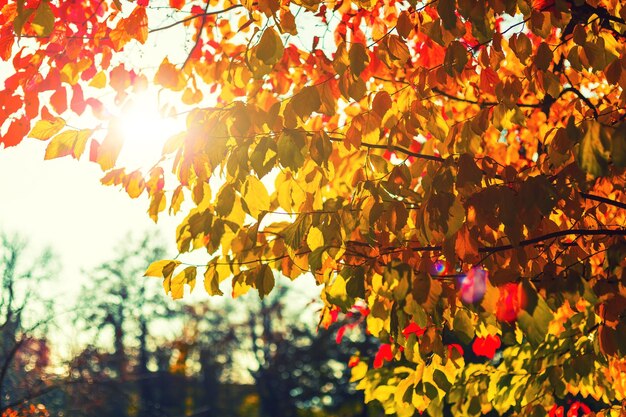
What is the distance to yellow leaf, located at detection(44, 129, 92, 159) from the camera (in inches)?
116

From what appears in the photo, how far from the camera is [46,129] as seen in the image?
2.96 metres

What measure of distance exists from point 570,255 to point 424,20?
1.63m

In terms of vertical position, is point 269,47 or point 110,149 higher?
point 269,47

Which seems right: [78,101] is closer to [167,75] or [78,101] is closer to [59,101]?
[59,101]

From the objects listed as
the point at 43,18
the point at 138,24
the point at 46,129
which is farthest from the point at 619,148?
the point at 138,24

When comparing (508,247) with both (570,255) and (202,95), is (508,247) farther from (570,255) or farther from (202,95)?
(202,95)

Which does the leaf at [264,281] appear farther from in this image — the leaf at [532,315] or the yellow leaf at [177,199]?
the leaf at [532,315]

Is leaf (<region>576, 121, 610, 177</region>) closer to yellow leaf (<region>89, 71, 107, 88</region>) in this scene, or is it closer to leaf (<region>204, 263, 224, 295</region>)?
leaf (<region>204, 263, 224, 295</region>)

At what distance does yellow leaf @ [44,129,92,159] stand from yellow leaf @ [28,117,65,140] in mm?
41

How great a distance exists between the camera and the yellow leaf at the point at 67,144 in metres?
2.94

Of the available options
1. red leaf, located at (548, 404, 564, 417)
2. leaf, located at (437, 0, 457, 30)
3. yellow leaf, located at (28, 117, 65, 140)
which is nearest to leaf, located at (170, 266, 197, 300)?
yellow leaf, located at (28, 117, 65, 140)

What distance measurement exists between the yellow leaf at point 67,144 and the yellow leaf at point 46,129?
0.04m

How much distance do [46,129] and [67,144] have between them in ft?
0.40

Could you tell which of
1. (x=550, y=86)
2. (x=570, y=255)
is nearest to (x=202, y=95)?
(x=550, y=86)
